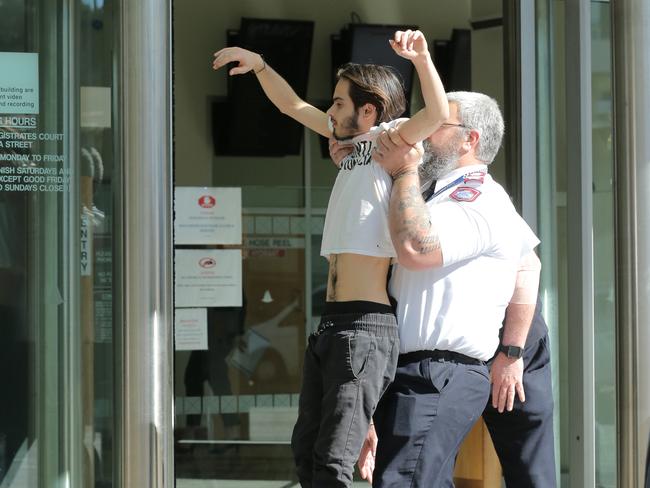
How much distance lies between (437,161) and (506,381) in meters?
0.70

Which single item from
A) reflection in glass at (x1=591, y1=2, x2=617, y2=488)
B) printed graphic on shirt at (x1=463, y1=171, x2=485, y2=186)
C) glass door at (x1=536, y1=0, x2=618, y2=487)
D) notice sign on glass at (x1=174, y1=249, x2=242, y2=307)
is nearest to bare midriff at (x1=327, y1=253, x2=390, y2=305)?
printed graphic on shirt at (x1=463, y1=171, x2=485, y2=186)

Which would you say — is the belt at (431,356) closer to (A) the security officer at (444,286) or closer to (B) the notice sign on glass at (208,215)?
(A) the security officer at (444,286)

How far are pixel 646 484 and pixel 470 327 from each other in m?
1.06

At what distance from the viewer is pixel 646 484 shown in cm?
337

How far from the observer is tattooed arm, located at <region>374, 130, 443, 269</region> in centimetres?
264

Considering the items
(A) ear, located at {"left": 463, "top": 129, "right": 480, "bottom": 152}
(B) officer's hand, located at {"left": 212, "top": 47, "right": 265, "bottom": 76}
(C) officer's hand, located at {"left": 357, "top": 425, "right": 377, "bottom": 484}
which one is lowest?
(C) officer's hand, located at {"left": 357, "top": 425, "right": 377, "bottom": 484}

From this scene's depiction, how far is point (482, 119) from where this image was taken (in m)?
2.94

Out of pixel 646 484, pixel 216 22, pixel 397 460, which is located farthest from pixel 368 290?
pixel 216 22

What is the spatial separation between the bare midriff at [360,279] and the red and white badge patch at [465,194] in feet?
0.93

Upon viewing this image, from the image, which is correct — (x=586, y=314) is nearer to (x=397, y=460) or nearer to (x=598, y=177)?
(x=598, y=177)

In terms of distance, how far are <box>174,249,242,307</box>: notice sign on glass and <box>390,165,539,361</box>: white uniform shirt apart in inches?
112

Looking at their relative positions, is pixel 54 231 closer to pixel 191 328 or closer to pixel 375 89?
pixel 375 89

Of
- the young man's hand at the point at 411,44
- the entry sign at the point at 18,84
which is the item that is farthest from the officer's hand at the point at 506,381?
the entry sign at the point at 18,84

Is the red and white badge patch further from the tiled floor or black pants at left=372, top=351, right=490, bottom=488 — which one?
the tiled floor
